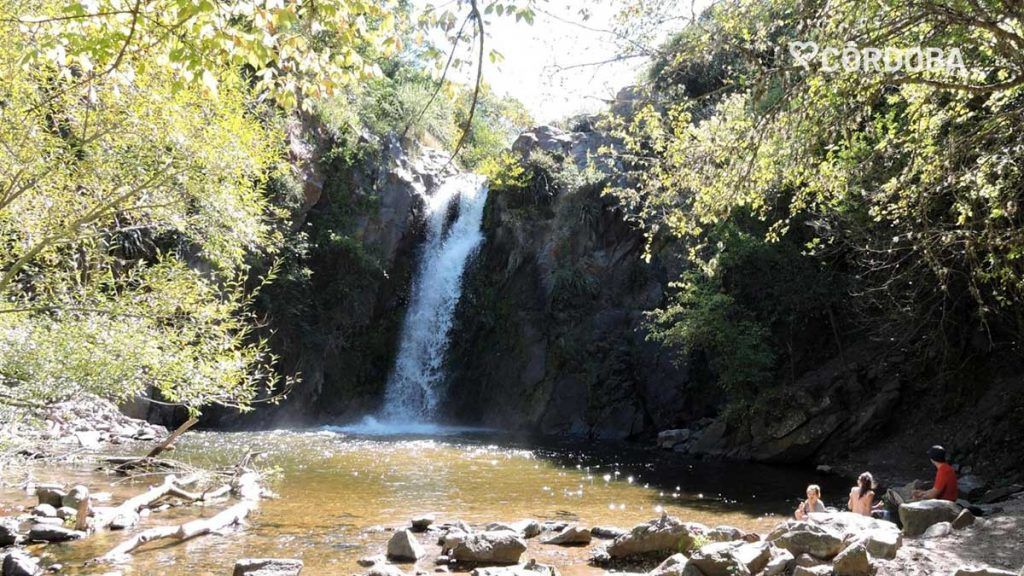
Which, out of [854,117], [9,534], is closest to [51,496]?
[9,534]

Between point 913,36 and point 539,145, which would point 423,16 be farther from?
point 539,145

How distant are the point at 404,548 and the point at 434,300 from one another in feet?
59.8

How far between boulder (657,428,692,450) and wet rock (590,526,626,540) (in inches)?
388

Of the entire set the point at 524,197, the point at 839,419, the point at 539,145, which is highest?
the point at 539,145

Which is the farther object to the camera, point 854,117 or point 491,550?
point 491,550

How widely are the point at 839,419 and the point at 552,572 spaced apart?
11.4 meters

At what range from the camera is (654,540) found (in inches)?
325

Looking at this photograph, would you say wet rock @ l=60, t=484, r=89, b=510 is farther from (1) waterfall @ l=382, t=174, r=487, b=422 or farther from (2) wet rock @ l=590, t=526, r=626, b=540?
(1) waterfall @ l=382, t=174, r=487, b=422

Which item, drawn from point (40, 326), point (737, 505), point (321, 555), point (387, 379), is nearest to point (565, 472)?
point (737, 505)

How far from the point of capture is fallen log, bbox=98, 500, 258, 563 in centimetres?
770

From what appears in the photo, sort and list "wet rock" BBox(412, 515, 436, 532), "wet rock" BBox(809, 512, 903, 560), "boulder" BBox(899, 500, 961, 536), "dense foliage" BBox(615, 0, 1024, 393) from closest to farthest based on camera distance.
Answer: "dense foliage" BBox(615, 0, 1024, 393) → "wet rock" BBox(809, 512, 903, 560) → "boulder" BBox(899, 500, 961, 536) → "wet rock" BBox(412, 515, 436, 532)

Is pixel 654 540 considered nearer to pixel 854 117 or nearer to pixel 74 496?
pixel 854 117

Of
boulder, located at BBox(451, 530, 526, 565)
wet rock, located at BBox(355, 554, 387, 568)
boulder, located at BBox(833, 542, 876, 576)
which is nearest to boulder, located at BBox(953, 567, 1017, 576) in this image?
boulder, located at BBox(833, 542, 876, 576)

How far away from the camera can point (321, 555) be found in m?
8.17
